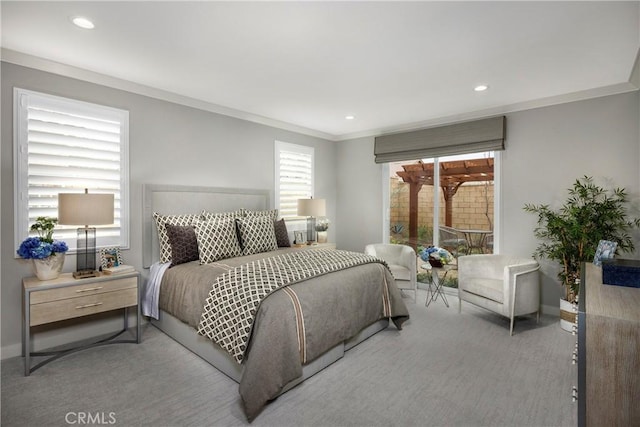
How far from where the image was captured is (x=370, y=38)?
7.72ft

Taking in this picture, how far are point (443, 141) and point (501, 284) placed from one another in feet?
6.95

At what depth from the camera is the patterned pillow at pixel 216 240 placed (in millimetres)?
3118

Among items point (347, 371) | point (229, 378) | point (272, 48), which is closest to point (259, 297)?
point (229, 378)

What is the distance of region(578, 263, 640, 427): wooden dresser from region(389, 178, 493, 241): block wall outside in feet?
11.2

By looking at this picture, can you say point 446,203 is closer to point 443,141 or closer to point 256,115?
point 443,141

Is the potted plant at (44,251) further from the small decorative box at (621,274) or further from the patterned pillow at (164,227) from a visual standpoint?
the small decorative box at (621,274)

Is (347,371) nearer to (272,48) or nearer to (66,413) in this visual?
(66,413)

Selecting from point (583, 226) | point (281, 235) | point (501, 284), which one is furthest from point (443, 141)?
point (281, 235)

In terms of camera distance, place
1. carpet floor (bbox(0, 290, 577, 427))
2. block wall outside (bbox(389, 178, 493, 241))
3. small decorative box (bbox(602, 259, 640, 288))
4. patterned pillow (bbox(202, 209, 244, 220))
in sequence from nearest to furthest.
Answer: small decorative box (bbox(602, 259, 640, 288)) → carpet floor (bbox(0, 290, 577, 427)) → patterned pillow (bbox(202, 209, 244, 220)) → block wall outside (bbox(389, 178, 493, 241))

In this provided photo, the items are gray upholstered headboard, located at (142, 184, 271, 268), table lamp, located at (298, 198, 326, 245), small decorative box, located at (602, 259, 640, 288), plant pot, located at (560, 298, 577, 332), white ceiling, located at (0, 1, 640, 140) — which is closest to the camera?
small decorative box, located at (602, 259, 640, 288)

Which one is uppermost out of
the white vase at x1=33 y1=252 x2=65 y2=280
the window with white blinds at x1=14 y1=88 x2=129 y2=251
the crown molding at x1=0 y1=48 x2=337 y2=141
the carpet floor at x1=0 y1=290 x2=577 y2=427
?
the crown molding at x1=0 y1=48 x2=337 y2=141

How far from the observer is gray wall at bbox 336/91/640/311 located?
3273mm

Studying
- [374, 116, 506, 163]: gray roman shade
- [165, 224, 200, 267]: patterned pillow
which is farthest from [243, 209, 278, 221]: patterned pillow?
[374, 116, 506, 163]: gray roman shade

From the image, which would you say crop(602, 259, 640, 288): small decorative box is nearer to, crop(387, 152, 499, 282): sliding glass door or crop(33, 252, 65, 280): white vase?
crop(387, 152, 499, 282): sliding glass door
